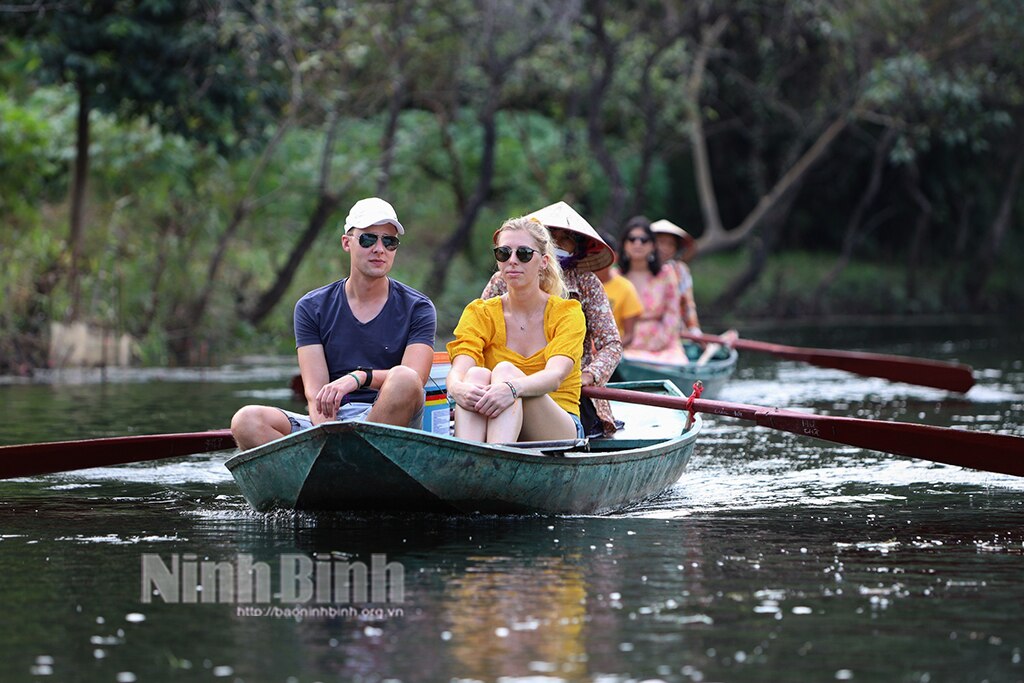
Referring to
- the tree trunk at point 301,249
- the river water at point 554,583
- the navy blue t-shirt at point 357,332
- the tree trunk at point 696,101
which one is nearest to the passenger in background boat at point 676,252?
the river water at point 554,583

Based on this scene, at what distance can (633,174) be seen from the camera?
30641mm

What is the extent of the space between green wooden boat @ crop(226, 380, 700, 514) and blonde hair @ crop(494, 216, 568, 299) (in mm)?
732

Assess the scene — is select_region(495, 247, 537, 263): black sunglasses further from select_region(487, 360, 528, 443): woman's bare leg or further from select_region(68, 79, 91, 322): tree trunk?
select_region(68, 79, 91, 322): tree trunk

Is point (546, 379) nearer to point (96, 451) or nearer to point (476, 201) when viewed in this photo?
point (96, 451)

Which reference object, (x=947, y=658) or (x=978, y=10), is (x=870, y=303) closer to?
(x=978, y=10)

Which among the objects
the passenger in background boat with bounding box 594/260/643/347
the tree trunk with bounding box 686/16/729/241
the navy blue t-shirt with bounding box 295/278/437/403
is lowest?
the navy blue t-shirt with bounding box 295/278/437/403

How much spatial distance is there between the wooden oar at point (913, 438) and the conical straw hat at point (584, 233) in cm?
66

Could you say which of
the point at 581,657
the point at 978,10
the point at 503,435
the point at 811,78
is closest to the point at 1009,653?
the point at 581,657

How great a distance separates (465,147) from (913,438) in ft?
64.6

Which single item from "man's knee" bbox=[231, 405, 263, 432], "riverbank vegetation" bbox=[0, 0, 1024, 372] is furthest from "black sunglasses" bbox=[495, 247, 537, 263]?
"riverbank vegetation" bbox=[0, 0, 1024, 372]

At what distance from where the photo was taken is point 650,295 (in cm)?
1381

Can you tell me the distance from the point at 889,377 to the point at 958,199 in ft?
67.0

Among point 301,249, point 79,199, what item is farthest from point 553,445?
point 301,249

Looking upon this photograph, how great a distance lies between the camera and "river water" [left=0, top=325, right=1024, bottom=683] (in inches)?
198
